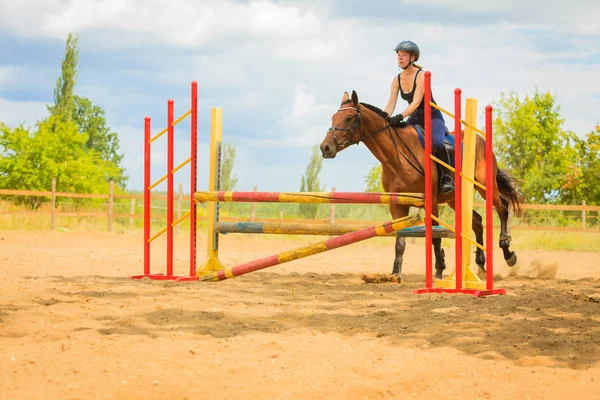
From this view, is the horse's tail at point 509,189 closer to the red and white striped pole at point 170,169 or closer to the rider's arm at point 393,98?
the rider's arm at point 393,98

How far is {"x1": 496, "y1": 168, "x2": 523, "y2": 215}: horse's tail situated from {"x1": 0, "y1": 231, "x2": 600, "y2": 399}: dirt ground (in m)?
2.16

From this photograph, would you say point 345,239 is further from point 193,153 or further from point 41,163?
point 41,163

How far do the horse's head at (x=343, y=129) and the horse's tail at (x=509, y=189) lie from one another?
11.7ft

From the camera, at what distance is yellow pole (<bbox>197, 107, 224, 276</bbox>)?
8.32 m

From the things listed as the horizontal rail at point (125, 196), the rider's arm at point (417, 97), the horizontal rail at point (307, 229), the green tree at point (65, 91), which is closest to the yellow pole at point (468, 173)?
the horizontal rail at point (307, 229)

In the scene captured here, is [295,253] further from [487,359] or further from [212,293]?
[487,359]

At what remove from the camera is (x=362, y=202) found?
7.09 m

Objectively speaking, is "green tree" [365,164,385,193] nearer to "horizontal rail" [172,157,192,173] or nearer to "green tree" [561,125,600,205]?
"green tree" [561,125,600,205]

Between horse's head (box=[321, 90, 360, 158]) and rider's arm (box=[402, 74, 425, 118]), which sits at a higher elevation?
rider's arm (box=[402, 74, 425, 118])

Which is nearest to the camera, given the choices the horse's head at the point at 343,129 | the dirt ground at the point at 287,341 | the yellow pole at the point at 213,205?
the dirt ground at the point at 287,341

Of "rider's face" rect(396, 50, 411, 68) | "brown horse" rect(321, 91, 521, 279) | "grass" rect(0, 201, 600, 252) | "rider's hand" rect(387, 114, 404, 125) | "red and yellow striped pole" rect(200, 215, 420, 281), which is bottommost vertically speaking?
"grass" rect(0, 201, 600, 252)

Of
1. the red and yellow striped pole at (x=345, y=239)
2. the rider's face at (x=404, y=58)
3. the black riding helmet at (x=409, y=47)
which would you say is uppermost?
the black riding helmet at (x=409, y=47)

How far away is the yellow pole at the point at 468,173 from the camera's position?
728 centimetres

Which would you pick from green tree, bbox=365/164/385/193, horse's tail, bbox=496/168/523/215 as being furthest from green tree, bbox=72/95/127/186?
horse's tail, bbox=496/168/523/215
